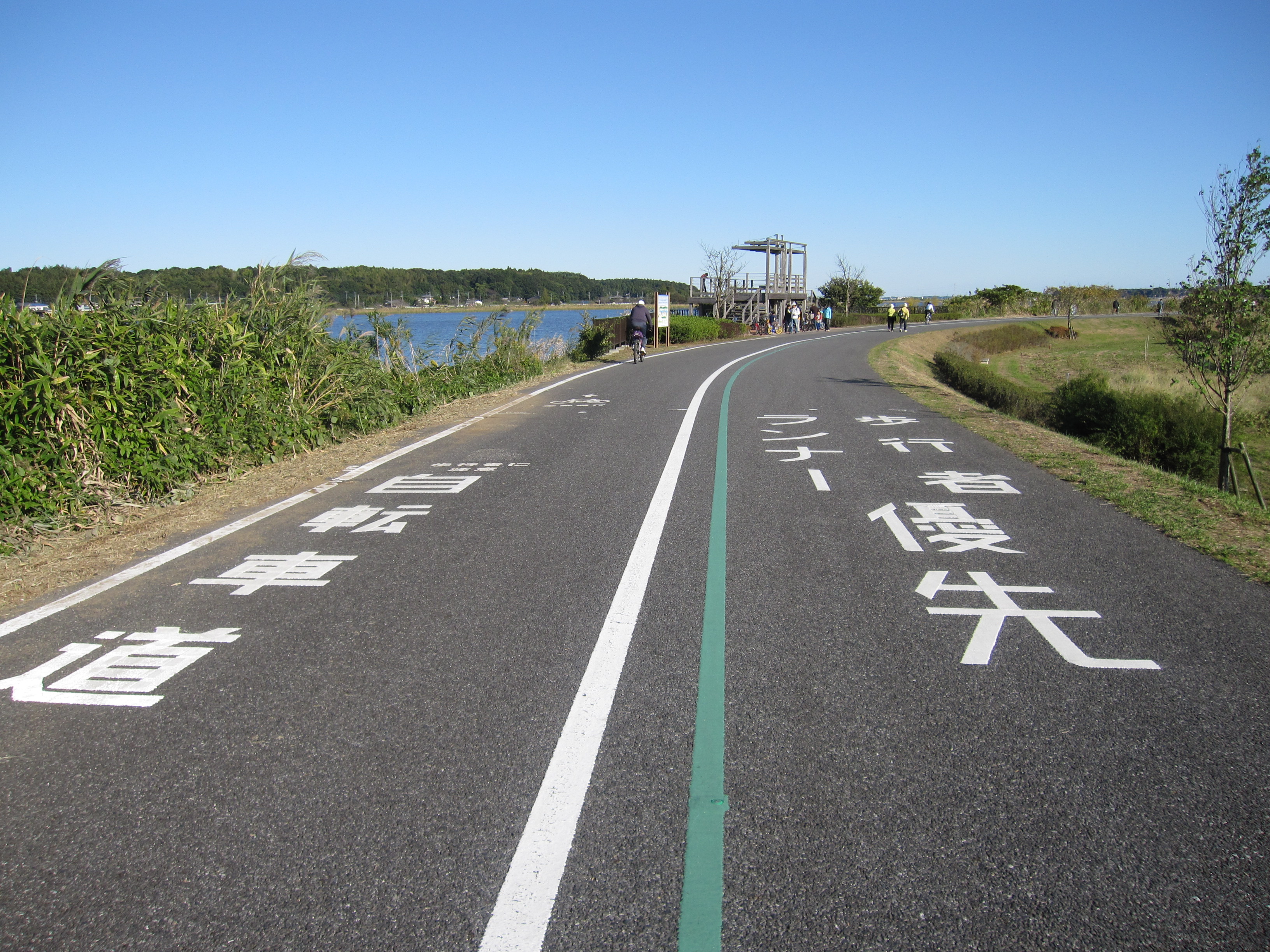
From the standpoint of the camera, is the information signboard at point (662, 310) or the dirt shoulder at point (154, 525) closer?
the dirt shoulder at point (154, 525)

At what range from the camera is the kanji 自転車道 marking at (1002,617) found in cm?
411

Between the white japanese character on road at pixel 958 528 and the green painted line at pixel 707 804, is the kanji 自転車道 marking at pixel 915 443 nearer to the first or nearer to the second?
the white japanese character on road at pixel 958 528

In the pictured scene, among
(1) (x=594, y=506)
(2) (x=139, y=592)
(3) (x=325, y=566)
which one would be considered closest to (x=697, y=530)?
(1) (x=594, y=506)

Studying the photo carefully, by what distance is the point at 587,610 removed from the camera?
188 inches

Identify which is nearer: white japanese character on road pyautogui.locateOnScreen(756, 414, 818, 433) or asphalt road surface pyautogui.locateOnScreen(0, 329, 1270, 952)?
asphalt road surface pyautogui.locateOnScreen(0, 329, 1270, 952)

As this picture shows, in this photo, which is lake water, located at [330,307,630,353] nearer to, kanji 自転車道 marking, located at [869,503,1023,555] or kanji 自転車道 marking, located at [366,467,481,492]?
kanji 自転車道 marking, located at [366,467,481,492]

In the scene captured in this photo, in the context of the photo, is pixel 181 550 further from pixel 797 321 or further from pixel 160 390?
pixel 797 321

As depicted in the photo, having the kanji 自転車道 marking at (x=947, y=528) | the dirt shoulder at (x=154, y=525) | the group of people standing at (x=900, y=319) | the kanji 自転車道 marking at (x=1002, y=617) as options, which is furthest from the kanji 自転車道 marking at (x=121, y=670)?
the group of people standing at (x=900, y=319)

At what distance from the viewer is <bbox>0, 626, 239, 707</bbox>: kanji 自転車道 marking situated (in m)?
3.81

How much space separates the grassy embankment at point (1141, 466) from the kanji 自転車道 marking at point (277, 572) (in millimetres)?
6002

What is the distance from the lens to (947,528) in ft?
21.7

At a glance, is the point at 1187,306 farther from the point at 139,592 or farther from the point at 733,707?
the point at 139,592

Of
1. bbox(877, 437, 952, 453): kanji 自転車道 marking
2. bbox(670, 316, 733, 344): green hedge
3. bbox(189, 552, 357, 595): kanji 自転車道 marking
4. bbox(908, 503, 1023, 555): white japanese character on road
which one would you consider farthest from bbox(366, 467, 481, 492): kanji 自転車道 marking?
bbox(670, 316, 733, 344): green hedge

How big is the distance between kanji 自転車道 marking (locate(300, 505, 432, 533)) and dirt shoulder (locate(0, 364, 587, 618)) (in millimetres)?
757
